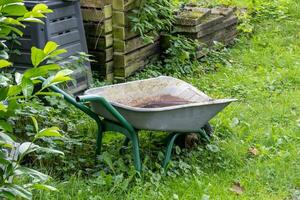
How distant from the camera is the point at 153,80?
13.7ft

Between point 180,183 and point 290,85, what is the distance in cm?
271

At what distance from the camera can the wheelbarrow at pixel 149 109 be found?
11.2 feet

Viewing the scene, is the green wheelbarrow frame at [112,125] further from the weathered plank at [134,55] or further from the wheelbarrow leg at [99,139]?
the weathered plank at [134,55]

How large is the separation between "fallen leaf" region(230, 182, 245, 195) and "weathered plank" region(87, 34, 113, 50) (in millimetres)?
2171

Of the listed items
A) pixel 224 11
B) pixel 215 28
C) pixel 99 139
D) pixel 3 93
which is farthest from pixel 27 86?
pixel 224 11

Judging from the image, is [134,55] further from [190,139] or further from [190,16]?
[190,139]

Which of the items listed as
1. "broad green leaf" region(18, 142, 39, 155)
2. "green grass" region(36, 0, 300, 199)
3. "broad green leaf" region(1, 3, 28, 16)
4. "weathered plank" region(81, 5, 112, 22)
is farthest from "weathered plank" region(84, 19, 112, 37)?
"broad green leaf" region(1, 3, 28, 16)

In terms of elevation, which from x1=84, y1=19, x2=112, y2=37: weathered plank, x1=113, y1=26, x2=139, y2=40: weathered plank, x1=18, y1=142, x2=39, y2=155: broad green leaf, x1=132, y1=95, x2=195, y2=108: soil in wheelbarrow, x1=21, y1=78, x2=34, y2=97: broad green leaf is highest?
x1=21, y1=78, x2=34, y2=97: broad green leaf

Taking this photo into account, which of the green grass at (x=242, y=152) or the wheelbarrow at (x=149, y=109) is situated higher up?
the wheelbarrow at (x=149, y=109)

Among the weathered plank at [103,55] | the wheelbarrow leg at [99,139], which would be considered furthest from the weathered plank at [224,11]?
the wheelbarrow leg at [99,139]

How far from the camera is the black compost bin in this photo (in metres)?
4.44

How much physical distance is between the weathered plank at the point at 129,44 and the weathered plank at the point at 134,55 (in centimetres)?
5

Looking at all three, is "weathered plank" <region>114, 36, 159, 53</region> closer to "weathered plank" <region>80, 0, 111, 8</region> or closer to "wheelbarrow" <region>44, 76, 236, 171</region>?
"weathered plank" <region>80, 0, 111, 8</region>

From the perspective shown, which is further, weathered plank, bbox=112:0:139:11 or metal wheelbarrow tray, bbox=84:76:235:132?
weathered plank, bbox=112:0:139:11
